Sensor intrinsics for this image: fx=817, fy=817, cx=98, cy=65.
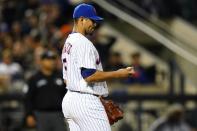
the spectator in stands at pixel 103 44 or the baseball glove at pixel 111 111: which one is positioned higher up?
the spectator in stands at pixel 103 44

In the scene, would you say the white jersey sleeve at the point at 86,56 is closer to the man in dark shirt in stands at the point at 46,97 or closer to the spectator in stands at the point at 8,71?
the man in dark shirt in stands at the point at 46,97

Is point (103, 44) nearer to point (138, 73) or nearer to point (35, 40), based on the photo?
point (138, 73)

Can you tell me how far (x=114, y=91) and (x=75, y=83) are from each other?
680 centimetres

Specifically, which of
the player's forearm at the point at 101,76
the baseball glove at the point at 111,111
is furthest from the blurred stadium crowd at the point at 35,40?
the player's forearm at the point at 101,76

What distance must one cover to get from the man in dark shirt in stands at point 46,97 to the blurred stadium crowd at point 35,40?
Result: 2.58m

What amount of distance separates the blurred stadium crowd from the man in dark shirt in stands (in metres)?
2.58

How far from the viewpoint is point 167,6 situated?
17.2 m

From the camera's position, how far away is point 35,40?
54.1 feet

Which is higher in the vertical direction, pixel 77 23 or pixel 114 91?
pixel 77 23

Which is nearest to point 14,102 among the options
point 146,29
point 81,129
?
point 146,29

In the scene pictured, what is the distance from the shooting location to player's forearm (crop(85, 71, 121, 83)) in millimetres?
7613

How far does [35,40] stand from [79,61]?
28.9 feet

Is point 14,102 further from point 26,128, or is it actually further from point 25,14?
point 25,14

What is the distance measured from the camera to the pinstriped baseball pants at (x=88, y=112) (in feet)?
25.8
